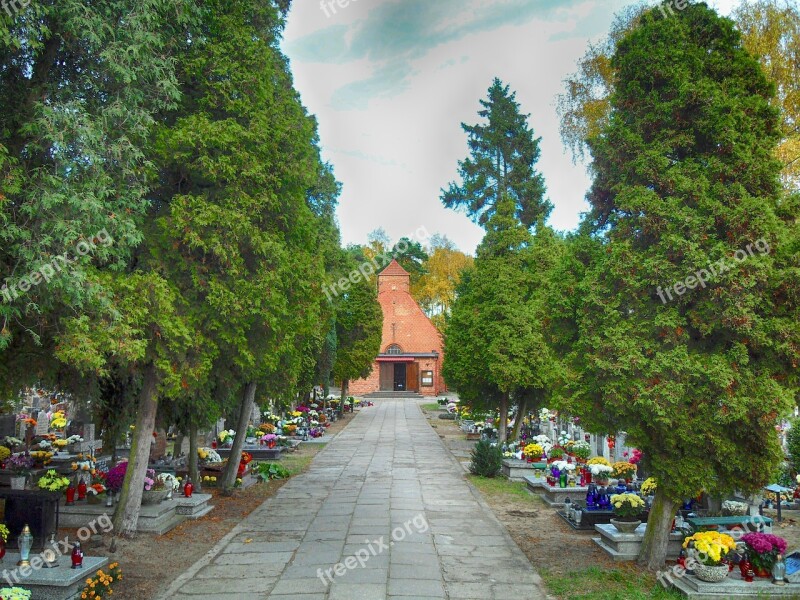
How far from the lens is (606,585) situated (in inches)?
305

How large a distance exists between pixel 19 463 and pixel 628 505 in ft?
41.7

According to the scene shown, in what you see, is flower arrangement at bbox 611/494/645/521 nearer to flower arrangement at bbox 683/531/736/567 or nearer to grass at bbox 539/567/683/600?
grass at bbox 539/567/683/600

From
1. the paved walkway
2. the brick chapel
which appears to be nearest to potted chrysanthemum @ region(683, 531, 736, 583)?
the paved walkway

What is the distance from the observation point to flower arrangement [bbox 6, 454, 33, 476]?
43.7 ft

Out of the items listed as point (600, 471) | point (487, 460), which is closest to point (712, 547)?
point (600, 471)

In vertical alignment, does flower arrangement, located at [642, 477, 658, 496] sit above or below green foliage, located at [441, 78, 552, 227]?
below

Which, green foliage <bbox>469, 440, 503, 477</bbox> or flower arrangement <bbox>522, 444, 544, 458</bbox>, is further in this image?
flower arrangement <bbox>522, 444, 544, 458</bbox>

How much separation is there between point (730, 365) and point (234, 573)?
6933mm

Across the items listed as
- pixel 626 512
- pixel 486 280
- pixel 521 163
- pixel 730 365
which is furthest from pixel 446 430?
pixel 730 365

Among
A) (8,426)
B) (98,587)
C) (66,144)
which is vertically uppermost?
(66,144)

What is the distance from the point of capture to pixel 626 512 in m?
9.16

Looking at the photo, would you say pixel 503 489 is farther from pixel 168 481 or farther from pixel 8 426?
pixel 8 426

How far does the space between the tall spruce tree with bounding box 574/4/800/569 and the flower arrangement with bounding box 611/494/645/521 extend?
0.66 metres

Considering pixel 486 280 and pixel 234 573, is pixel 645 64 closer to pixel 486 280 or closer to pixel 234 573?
pixel 234 573
